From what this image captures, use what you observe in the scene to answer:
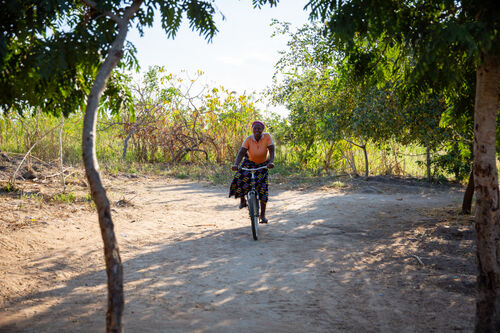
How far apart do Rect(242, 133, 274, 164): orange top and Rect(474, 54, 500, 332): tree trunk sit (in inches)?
145

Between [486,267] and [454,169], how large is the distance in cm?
889

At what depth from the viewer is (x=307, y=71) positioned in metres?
12.0

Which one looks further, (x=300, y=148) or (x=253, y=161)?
(x=300, y=148)

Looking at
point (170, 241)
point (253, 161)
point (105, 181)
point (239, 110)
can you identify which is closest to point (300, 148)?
point (239, 110)

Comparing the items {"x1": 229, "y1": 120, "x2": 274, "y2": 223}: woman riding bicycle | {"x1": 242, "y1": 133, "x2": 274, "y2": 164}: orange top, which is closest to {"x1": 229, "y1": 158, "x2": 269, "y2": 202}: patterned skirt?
{"x1": 229, "y1": 120, "x2": 274, "y2": 223}: woman riding bicycle

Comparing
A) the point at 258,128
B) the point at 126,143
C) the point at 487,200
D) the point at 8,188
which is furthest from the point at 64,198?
the point at 487,200

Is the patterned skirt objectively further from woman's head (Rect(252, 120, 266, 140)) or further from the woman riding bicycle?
woman's head (Rect(252, 120, 266, 140))

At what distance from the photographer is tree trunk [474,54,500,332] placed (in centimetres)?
313

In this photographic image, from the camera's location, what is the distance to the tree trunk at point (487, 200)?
10.3 ft

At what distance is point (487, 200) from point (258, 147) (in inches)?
151

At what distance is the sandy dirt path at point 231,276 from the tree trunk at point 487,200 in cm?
49

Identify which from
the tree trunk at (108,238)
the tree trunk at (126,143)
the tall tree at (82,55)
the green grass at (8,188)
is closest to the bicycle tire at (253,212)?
the tall tree at (82,55)

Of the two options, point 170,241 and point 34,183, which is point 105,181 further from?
point 170,241

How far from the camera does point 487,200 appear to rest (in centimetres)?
325
